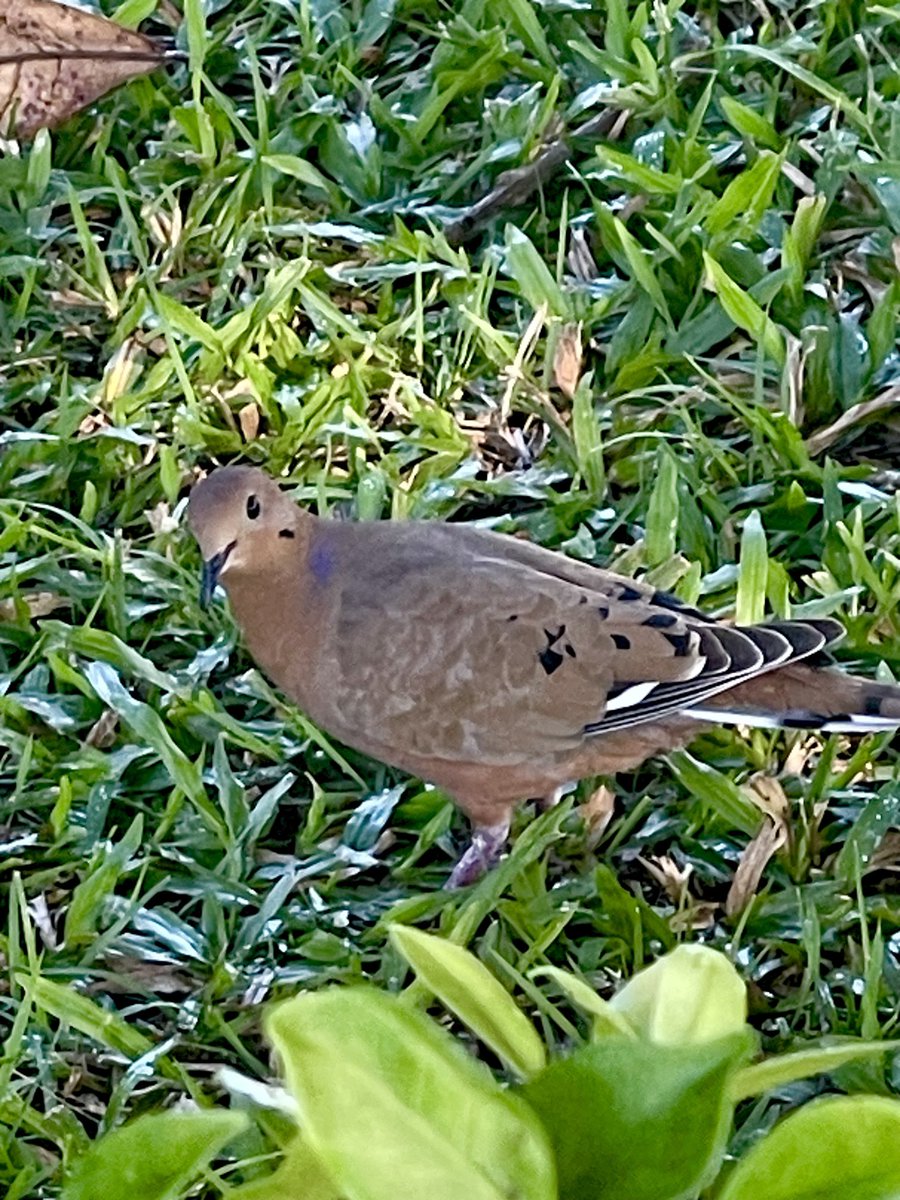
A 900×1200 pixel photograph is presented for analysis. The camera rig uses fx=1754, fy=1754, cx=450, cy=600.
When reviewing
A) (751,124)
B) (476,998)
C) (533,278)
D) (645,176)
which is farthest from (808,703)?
(476,998)

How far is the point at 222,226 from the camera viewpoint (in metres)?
3.47

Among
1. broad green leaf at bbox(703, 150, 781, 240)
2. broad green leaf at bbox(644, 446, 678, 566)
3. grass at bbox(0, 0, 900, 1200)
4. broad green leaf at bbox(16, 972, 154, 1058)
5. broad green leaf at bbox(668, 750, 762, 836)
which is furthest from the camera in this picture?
broad green leaf at bbox(703, 150, 781, 240)

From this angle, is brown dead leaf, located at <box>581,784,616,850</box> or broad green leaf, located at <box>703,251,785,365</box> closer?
brown dead leaf, located at <box>581,784,616,850</box>

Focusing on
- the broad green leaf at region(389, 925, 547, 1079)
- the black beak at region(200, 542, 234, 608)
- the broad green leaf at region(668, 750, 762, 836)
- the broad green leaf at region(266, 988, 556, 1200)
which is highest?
the broad green leaf at region(266, 988, 556, 1200)

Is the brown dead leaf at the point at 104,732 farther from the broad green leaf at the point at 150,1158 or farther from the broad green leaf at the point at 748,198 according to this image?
the broad green leaf at the point at 150,1158

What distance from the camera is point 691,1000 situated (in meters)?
0.82

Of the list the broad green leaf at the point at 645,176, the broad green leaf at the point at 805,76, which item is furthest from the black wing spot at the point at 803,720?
the broad green leaf at the point at 805,76

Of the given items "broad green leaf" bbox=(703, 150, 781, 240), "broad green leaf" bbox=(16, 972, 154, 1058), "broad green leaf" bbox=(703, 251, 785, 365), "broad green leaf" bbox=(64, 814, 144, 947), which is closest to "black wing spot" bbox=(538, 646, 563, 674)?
"broad green leaf" bbox=(64, 814, 144, 947)

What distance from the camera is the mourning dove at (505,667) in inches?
91.1

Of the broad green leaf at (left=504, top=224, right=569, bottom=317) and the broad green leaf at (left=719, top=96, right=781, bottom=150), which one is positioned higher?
the broad green leaf at (left=719, top=96, right=781, bottom=150)

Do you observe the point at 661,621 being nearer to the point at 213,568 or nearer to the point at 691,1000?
the point at 213,568

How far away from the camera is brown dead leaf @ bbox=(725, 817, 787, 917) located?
230 centimetres

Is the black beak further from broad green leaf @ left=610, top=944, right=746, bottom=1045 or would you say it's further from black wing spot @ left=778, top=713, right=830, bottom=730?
broad green leaf @ left=610, top=944, right=746, bottom=1045

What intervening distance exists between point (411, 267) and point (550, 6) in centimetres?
86
